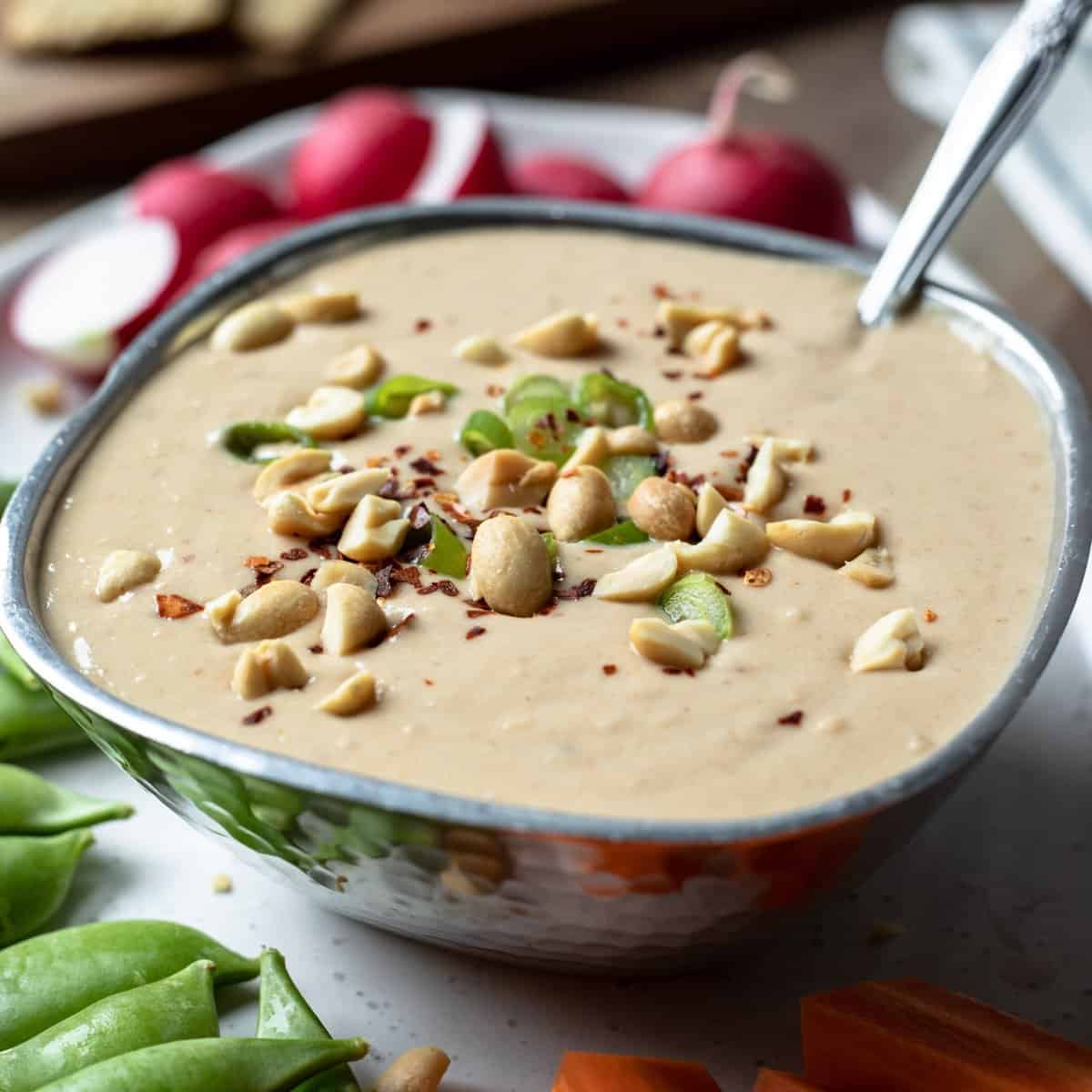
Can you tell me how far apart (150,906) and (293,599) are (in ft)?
1.77

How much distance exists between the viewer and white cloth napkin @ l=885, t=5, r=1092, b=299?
137 inches

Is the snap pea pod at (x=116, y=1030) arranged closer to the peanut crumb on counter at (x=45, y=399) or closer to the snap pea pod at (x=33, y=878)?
the snap pea pod at (x=33, y=878)

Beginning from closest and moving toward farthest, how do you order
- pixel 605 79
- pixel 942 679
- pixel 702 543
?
pixel 942 679, pixel 702 543, pixel 605 79

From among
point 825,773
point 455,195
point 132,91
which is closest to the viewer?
point 825,773

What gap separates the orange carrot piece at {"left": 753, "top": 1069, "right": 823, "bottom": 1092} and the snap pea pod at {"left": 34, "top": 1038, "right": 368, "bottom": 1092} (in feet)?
1.48

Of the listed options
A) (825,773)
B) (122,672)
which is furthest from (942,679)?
(122,672)

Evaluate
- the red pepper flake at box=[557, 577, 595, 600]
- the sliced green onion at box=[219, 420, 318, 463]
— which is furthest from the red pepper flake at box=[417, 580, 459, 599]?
the sliced green onion at box=[219, 420, 318, 463]

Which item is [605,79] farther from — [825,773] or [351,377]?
[825,773]

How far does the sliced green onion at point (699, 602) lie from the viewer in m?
1.87

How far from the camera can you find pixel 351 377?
91.3 inches

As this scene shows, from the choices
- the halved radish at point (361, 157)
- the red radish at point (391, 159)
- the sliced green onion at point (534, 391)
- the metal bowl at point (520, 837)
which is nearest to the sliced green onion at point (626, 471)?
the sliced green onion at point (534, 391)

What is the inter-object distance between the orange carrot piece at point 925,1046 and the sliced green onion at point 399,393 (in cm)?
101

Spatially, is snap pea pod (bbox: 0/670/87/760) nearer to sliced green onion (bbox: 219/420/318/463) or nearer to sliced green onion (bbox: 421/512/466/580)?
sliced green onion (bbox: 219/420/318/463)

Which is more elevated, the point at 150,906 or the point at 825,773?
the point at 825,773
